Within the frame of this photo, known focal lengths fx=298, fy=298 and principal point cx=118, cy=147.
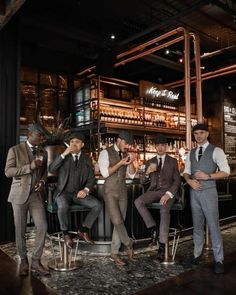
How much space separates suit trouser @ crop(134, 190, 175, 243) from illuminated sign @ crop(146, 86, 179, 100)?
4.74 meters

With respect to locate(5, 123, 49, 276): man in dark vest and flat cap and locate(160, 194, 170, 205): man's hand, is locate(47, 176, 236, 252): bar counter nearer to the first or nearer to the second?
locate(160, 194, 170, 205): man's hand

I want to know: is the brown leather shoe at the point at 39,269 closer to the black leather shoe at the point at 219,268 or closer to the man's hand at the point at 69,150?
the man's hand at the point at 69,150

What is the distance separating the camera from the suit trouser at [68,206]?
3.32 meters

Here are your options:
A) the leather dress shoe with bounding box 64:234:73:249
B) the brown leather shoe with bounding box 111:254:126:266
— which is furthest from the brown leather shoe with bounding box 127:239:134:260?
the leather dress shoe with bounding box 64:234:73:249

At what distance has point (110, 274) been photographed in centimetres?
325

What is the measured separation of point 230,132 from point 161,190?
715cm

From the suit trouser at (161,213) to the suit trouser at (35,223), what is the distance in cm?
119

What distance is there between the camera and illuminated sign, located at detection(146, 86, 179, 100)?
812 cm

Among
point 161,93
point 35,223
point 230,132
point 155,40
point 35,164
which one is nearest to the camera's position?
point 35,164

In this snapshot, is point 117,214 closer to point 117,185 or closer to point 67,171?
point 117,185

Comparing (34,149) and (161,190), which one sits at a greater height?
(34,149)

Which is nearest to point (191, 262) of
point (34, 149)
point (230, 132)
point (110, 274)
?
point (110, 274)

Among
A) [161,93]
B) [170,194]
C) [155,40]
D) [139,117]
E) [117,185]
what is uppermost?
[155,40]

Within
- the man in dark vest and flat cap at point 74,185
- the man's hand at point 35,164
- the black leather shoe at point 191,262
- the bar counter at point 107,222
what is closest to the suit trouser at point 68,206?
the man in dark vest and flat cap at point 74,185
